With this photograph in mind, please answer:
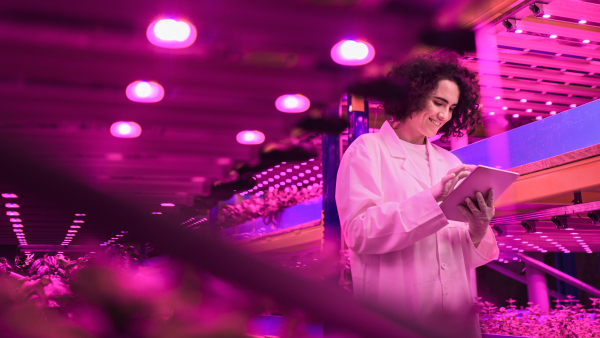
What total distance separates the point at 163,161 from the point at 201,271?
566 cm

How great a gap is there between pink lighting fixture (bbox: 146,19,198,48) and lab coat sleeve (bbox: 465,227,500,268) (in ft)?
8.37

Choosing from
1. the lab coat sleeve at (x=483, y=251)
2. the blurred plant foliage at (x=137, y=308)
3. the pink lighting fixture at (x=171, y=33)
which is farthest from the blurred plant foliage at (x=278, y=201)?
the blurred plant foliage at (x=137, y=308)

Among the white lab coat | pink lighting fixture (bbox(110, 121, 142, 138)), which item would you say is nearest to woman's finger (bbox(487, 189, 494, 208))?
the white lab coat

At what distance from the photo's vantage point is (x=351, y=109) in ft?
18.2

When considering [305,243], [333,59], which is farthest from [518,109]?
[333,59]

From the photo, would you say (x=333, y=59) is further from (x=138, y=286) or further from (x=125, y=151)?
→ (x=138, y=286)

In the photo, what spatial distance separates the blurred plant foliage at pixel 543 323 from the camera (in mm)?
6844

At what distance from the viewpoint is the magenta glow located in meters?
4.47

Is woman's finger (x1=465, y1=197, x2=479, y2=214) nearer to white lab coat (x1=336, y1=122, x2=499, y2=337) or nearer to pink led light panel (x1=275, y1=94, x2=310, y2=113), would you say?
white lab coat (x1=336, y1=122, x2=499, y2=337)

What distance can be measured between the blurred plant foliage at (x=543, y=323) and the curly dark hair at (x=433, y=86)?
5181mm

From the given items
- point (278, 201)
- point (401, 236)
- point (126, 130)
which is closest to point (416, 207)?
point (401, 236)

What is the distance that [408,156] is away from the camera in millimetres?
1586

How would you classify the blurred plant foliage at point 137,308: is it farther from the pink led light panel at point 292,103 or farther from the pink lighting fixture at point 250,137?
the pink lighting fixture at point 250,137

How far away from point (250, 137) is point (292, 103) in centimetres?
90
